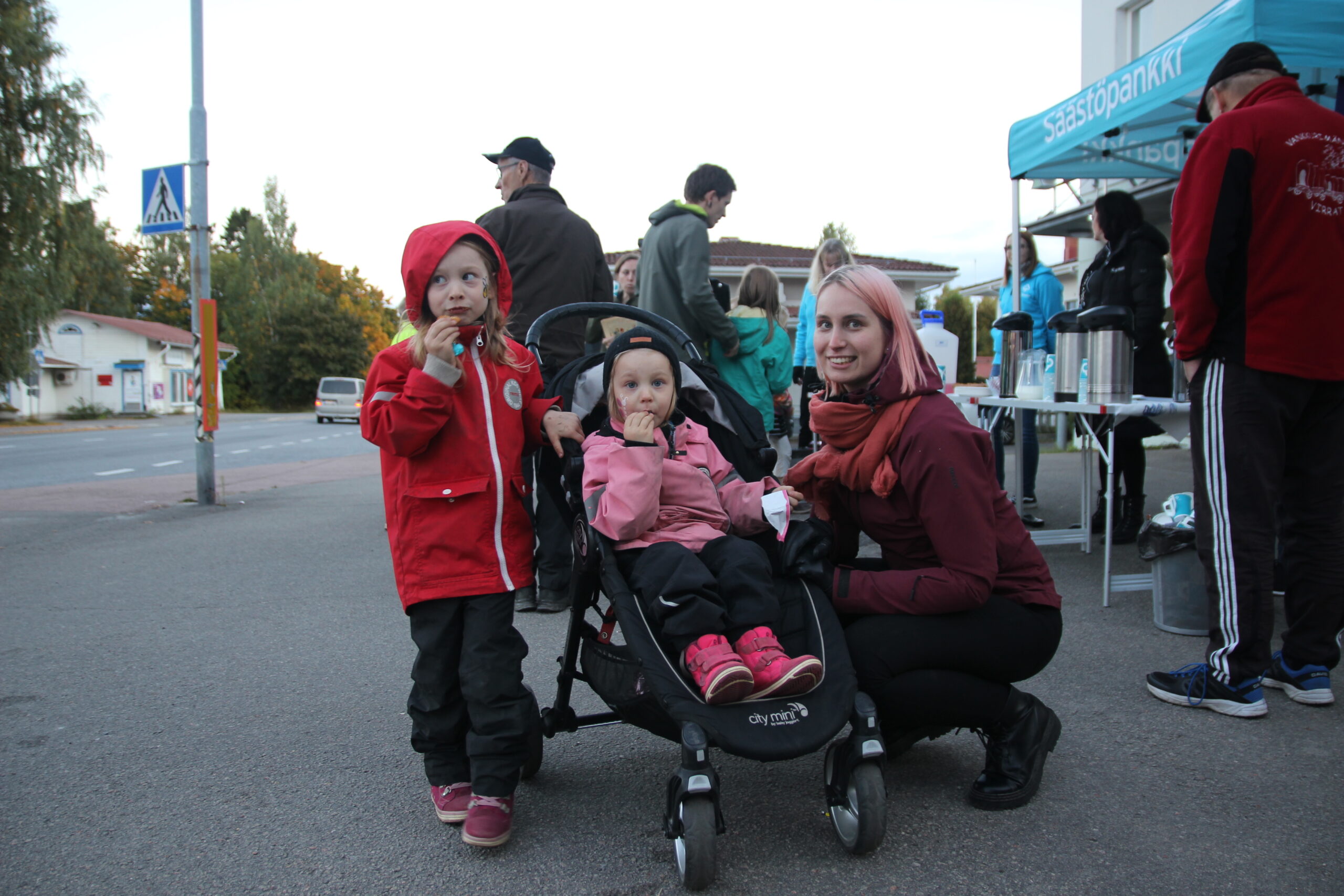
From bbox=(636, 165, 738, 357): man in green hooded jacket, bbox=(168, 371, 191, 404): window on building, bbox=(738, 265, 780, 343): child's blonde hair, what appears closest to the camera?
bbox=(636, 165, 738, 357): man in green hooded jacket

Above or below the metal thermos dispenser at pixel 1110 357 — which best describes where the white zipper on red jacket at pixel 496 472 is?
below

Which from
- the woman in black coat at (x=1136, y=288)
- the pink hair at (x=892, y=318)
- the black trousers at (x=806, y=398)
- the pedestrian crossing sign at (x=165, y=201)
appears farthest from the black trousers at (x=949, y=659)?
the pedestrian crossing sign at (x=165, y=201)

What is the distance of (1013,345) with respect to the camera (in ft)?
18.9

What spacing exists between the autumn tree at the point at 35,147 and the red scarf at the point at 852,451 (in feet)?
69.4

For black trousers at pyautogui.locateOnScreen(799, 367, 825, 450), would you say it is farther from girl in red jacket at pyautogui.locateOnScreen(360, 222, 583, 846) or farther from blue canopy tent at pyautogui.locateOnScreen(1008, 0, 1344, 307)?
girl in red jacket at pyautogui.locateOnScreen(360, 222, 583, 846)

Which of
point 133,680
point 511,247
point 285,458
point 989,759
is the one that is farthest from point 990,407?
point 285,458

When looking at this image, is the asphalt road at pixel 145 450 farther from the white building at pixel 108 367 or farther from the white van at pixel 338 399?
the white building at pixel 108 367

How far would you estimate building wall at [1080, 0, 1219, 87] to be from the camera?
1648cm

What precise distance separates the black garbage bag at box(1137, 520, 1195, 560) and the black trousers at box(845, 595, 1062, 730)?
5.87ft

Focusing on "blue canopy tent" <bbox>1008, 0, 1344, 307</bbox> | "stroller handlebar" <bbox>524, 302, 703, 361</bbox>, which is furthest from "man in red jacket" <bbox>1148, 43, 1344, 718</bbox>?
"stroller handlebar" <bbox>524, 302, 703, 361</bbox>

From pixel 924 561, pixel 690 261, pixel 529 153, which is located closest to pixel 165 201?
pixel 529 153

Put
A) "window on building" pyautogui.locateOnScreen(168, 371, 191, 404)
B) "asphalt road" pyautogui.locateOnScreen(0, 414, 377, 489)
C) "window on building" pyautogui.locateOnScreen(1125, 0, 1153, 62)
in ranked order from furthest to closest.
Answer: "window on building" pyautogui.locateOnScreen(168, 371, 191, 404), "window on building" pyautogui.locateOnScreen(1125, 0, 1153, 62), "asphalt road" pyautogui.locateOnScreen(0, 414, 377, 489)

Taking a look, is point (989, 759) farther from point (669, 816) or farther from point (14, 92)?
point (14, 92)

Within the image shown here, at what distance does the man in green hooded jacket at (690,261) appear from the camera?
4.89 meters
